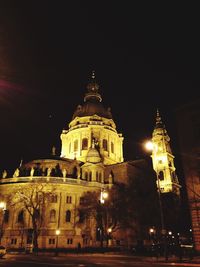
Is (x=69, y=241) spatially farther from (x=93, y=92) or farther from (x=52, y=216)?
(x=93, y=92)

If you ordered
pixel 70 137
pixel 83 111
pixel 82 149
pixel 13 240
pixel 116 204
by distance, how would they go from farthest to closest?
pixel 83 111 → pixel 70 137 → pixel 82 149 → pixel 13 240 → pixel 116 204

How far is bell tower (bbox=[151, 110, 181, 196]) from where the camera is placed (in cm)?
7300

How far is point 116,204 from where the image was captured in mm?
47969

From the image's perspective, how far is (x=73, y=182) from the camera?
57.7 m

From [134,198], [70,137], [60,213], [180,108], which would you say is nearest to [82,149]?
[70,137]

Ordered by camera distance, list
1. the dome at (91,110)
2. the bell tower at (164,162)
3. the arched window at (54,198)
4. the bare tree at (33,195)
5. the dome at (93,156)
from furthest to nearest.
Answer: the dome at (91,110) < the bell tower at (164,162) < the dome at (93,156) < the arched window at (54,198) < the bare tree at (33,195)

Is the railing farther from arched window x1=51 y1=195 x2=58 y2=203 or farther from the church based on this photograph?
arched window x1=51 y1=195 x2=58 y2=203

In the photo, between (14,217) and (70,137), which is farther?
(70,137)

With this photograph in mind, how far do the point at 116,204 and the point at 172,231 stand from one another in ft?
51.0

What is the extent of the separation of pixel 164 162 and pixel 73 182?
101 feet

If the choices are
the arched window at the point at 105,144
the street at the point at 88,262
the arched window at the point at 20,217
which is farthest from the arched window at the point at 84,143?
the street at the point at 88,262

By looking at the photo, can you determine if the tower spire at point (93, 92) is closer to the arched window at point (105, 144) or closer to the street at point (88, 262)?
the arched window at point (105, 144)

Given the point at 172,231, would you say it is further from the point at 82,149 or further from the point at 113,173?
the point at 82,149

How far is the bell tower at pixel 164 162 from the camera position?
2874 inches
